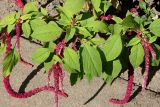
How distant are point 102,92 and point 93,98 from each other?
0.07 metres

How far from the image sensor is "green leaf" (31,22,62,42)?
155 centimetres

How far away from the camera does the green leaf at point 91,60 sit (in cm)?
154

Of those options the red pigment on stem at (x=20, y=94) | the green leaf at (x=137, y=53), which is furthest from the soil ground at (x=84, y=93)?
the green leaf at (x=137, y=53)

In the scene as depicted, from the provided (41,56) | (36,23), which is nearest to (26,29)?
(36,23)

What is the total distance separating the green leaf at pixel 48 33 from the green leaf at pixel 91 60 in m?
0.13

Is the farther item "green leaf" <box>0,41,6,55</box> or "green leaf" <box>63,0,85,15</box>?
"green leaf" <box>0,41,6,55</box>

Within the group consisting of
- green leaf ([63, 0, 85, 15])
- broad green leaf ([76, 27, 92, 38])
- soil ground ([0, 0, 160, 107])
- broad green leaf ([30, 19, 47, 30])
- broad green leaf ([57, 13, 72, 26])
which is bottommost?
soil ground ([0, 0, 160, 107])

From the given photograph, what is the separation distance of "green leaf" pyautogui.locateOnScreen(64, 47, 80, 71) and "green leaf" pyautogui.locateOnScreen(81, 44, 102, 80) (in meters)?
0.03

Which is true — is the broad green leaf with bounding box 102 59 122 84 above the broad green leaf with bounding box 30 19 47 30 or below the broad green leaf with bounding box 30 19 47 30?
below

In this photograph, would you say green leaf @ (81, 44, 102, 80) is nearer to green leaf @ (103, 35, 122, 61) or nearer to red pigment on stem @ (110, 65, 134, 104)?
green leaf @ (103, 35, 122, 61)

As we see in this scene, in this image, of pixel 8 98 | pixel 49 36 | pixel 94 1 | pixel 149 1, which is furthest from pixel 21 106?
pixel 149 1

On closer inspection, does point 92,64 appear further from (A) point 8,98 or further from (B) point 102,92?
(A) point 8,98

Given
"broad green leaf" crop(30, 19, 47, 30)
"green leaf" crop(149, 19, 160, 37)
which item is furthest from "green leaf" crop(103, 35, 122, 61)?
"broad green leaf" crop(30, 19, 47, 30)

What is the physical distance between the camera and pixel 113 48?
1.57m
